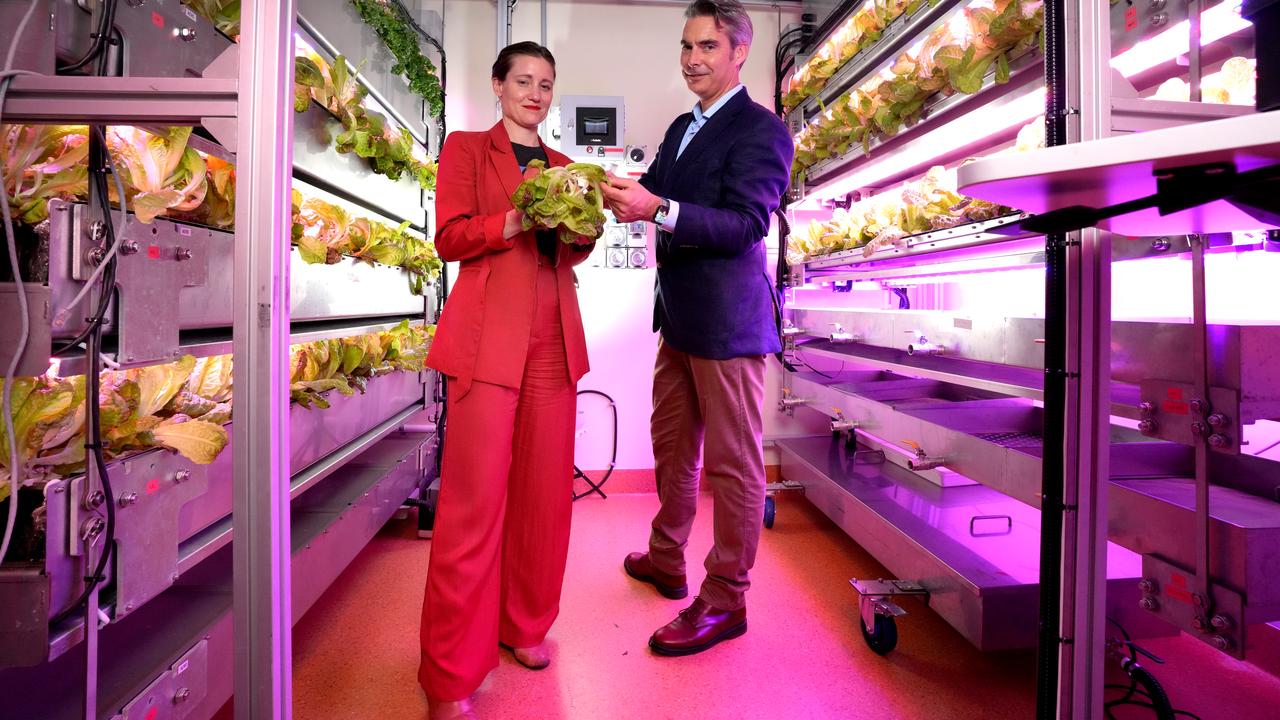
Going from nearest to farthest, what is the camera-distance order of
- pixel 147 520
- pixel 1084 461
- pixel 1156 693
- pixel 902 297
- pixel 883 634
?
pixel 147 520, pixel 1084 461, pixel 1156 693, pixel 883 634, pixel 902 297

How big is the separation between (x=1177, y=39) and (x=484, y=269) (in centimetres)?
182

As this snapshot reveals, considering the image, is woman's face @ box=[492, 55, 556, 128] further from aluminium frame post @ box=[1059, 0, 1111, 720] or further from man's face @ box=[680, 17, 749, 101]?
aluminium frame post @ box=[1059, 0, 1111, 720]

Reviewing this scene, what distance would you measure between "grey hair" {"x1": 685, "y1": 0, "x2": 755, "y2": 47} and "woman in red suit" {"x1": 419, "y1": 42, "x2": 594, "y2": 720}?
1.79ft

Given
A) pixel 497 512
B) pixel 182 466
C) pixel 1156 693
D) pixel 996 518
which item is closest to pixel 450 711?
pixel 497 512

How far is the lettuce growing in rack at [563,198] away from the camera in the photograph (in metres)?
1.43

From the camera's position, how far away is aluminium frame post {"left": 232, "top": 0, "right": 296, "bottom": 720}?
1.05 m

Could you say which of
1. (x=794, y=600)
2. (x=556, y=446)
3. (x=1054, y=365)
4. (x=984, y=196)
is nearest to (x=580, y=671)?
(x=556, y=446)

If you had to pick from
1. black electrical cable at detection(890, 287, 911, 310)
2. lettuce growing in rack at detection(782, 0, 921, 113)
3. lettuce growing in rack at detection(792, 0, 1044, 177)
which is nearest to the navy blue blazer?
lettuce growing in rack at detection(792, 0, 1044, 177)

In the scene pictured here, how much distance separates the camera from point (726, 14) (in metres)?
1.84

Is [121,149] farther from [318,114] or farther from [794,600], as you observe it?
[794,600]

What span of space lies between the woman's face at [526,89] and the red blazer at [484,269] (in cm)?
7

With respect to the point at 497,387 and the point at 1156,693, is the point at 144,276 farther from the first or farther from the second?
the point at 1156,693

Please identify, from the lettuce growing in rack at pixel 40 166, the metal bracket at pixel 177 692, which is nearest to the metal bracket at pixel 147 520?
the metal bracket at pixel 177 692

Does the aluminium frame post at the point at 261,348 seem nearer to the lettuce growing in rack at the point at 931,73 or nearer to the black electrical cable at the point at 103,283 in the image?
the black electrical cable at the point at 103,283
